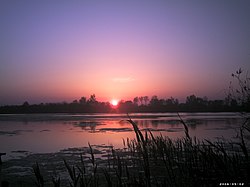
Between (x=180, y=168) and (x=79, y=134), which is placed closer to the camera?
(x=180, y=168)

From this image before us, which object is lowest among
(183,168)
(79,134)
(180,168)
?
(79,134)

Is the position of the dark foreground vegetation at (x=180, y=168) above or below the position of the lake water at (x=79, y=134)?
above

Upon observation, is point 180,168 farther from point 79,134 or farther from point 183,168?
point 79,134

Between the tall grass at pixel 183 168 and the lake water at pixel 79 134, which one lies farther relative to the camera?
the lake water at pixel 79 134

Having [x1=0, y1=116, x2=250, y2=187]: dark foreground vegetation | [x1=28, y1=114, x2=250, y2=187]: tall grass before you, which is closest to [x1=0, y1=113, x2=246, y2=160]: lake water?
[x1=0, y1=116, x2=250, y2=187]: dark foreground vegetation

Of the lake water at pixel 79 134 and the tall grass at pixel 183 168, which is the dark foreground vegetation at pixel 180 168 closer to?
the tall grass at pixel 183 168

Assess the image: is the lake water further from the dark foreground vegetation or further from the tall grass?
the tall grass

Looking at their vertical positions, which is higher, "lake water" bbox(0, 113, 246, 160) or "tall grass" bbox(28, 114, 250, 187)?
"tall grass" bbox(28, 114, 250, 187)

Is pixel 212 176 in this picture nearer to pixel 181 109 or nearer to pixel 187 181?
pixel 187 181

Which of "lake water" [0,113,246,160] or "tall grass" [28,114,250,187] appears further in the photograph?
"lake water" [0,113,246,160]

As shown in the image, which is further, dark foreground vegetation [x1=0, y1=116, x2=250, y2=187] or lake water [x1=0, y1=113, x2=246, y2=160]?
lake water [x1=0, y1=113, x2=246, y2=160]

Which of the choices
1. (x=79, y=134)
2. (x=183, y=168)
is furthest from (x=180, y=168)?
(x=79, y=134)

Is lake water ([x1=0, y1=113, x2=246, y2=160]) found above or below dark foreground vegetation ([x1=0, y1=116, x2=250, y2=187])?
below

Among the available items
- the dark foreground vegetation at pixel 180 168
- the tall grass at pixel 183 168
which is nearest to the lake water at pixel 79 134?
the dark foreground vegetation at pixel 180 168
